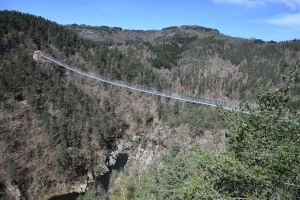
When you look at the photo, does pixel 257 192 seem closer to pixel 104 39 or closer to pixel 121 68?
pixel 121 68

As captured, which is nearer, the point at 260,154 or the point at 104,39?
the point at 260,154

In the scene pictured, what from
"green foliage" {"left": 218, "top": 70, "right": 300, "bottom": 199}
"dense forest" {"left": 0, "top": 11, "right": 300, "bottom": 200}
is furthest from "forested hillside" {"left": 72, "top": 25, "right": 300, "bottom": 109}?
"green foliage" {"left": 218, "top": 70, "right": 300, "bottom": 199}

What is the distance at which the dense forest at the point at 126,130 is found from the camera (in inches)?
253

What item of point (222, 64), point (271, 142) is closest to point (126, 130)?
point (271, 142)

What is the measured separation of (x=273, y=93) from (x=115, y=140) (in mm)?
37943

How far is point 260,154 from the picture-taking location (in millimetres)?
6207

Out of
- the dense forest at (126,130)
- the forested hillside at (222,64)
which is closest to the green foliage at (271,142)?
the dense forest at (126,130)

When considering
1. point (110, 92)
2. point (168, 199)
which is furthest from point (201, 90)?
point (168, 199)

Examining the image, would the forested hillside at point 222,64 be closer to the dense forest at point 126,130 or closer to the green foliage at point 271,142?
the dense forest at point 126,130

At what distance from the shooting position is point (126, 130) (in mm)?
45750

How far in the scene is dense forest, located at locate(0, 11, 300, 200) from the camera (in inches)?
253

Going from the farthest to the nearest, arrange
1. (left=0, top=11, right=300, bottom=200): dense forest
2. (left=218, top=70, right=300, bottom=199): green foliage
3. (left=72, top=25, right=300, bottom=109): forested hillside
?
(left=72, top=25, right=300, bottom=109): forested hillside < (left=0, top=11, right=300, bottom=200): dense forest < (left=218, top=70, right=300, bottom=199): green foliage

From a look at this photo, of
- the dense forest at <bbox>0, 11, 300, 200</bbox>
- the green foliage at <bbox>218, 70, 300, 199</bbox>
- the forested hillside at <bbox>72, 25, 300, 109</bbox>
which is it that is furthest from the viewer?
the forested hillside at <bbox>72, 25, 300, 109</bbox>

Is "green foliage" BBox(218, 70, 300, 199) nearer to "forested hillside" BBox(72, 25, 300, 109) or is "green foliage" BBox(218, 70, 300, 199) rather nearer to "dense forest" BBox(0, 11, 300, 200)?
"dense forest" BBox(0, 11, 300, 200)
